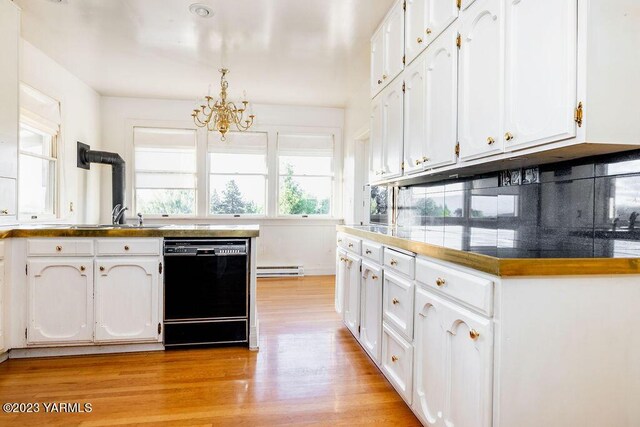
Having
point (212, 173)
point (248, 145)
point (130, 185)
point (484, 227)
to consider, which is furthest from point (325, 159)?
point (484, 227)

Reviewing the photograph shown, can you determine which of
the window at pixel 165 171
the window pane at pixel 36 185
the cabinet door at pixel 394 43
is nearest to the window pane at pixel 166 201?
the window at pixel 165 171

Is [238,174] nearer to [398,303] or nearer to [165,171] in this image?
[165,171]

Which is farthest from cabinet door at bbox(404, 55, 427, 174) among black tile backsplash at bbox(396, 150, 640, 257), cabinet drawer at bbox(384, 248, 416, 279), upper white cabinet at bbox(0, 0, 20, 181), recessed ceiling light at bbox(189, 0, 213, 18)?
upper white cabinet at bbox(0, 0, 20, 181)

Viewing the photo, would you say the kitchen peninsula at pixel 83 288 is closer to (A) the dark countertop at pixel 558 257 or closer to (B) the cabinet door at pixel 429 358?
(B) the cabinet door at pixel 429 358

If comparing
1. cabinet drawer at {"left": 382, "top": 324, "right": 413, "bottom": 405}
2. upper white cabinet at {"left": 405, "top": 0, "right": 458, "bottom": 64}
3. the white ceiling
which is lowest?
cabinet drawer at {"left": 382, "top": 324, "right": 413, "bottom": 405}

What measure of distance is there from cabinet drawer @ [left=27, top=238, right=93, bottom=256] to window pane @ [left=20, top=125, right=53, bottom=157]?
5.88 ft

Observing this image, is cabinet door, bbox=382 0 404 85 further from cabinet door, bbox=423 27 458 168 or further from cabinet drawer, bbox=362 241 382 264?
cabinet drawer, bbox=362 241 382 264

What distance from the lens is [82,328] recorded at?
2.58 m

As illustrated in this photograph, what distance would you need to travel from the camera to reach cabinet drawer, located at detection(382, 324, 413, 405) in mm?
1819

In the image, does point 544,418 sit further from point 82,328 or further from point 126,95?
point 126,95

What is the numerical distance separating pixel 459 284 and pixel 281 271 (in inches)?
177

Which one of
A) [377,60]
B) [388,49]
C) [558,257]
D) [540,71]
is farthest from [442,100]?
A: [377,60]

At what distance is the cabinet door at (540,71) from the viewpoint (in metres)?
1.25

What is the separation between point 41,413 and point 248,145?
14.3 feet
